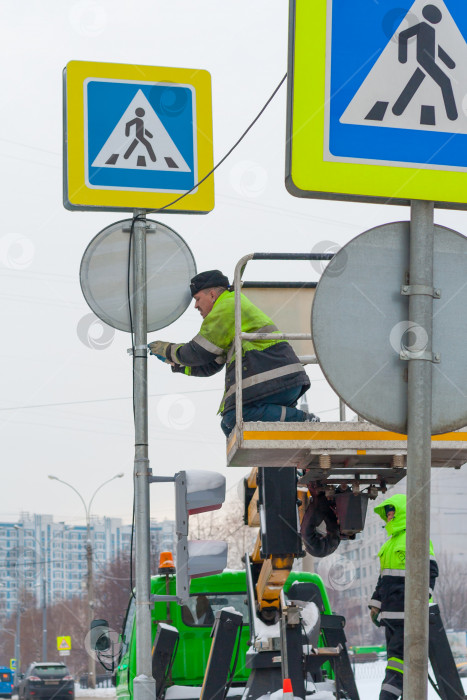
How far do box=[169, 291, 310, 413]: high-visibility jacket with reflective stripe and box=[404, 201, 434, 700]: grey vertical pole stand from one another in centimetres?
339

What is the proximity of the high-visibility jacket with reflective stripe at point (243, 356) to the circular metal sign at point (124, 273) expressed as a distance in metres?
0.25

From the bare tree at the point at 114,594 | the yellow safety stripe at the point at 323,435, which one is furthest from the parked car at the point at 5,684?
the yellow safety stripe at the point at 323,435

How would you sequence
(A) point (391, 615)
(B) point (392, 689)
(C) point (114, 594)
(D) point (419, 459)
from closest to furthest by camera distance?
(D) point (419, 459) → (B) point (392, 689) → (A) point (391, 615) → (C) point (114, 594)

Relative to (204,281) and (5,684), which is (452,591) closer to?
(5,684)

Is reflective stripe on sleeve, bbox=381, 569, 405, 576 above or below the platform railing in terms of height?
below

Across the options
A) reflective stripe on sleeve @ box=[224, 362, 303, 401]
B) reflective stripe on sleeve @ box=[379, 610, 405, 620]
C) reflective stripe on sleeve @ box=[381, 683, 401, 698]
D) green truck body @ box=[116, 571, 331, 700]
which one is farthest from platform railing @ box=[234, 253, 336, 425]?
green truck body @ box=[116, 571, 331, 700]

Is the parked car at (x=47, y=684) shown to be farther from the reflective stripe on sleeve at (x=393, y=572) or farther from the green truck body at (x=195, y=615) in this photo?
the reflective stripe on sleeve at (x=393, y=572)

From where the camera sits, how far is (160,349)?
649cm

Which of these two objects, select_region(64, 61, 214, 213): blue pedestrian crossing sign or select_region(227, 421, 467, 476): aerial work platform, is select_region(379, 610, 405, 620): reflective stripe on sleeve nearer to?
select_region(227, 421, 467, 476): aerial work platform

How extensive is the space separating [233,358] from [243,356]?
0.06 m

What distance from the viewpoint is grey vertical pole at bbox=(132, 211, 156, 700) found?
5.63 metres

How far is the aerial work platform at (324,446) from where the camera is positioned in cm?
599

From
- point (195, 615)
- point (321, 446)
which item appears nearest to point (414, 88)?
point (321, 446)

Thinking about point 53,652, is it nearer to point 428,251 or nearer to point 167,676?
point 167,676
